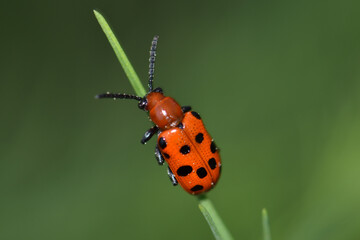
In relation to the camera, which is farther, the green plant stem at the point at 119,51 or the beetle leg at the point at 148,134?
the beetle leg at the point at 148,134

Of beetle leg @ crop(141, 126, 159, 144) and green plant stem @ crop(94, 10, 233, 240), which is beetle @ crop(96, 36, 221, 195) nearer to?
beetle leg @ crop(141, 126, 159, 144)

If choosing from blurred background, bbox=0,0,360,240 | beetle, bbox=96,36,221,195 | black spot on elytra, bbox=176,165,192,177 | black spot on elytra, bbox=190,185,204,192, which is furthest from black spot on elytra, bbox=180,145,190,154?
blurred background, bbox=0,0,360,240

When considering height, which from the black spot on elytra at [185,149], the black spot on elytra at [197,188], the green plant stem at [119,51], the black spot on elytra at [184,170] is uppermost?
the green plant stem at [119,51]

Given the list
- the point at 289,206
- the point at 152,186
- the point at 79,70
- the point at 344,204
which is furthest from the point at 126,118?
the point at 344,204

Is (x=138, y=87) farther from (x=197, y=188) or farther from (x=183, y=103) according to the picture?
(x=183, y=103)

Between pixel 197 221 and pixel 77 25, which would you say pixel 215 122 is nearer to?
pixel 197 221

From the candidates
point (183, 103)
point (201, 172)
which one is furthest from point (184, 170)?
point (183, 103)

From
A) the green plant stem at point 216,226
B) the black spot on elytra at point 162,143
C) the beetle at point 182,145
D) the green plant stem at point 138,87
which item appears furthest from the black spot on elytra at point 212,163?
the green plant stem at point 216,226

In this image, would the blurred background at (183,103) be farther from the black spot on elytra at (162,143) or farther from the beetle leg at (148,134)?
the black spot on elytra at (162,143)
